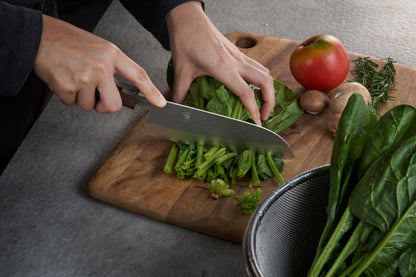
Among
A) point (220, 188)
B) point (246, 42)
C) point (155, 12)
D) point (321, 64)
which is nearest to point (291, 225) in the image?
point (220, 188)

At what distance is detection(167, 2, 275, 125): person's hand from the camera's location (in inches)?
48.1

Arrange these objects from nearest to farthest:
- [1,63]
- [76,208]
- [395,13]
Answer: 1. [1,63]
2. [76,208]
3. [395,13]

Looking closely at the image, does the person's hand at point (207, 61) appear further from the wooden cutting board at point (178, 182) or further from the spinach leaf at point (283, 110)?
the wooden cutting board at point (178, 182)

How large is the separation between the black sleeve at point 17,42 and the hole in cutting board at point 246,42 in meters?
0.81

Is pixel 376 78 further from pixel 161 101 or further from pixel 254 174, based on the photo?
pixel 161 101

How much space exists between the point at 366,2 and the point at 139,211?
60.6 inches

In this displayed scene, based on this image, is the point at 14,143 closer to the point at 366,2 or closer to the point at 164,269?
the point at 164,269

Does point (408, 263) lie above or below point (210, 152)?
above

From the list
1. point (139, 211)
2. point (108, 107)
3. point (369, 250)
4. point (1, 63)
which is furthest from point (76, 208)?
point (369, 250)

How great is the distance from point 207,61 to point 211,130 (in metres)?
0.19

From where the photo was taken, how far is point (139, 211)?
1.17 meters

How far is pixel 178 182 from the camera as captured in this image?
1.20m

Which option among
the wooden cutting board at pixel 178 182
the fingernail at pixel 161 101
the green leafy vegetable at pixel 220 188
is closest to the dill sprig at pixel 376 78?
the wooden cutting board at pixel 178 182

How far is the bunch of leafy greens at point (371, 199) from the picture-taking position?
2.35ft
